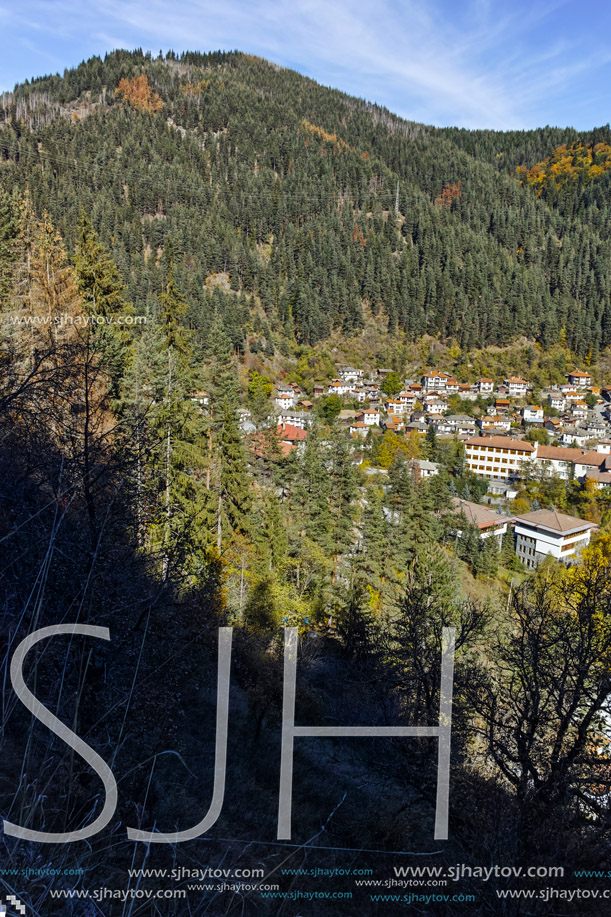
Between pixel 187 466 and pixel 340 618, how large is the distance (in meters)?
7.65

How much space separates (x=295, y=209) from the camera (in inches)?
3947

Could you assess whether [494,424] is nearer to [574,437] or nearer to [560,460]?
[574,437]

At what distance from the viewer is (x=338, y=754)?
9.91 meters

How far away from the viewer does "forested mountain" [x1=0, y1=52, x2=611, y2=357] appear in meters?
79.1

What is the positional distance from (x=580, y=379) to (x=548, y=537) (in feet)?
164

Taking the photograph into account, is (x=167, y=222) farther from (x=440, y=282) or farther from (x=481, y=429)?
(x=481, y=429)

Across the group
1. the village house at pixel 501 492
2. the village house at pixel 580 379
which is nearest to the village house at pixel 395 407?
the village house at pixel 501 492

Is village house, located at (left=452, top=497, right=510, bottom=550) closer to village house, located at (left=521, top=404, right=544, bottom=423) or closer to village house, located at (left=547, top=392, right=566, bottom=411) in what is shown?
village house, located at (left=521, top=404, right=544, bottom=423)

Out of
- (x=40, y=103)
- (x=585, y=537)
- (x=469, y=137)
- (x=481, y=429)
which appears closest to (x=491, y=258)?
(x=481, y=429)

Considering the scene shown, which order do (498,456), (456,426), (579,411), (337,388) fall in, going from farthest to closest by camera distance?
(337,388)
(579,411)
(456,426)
(498,456)

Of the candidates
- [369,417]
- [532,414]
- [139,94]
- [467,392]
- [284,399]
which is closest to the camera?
[369,417]

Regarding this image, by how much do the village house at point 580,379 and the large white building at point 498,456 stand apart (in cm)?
3122

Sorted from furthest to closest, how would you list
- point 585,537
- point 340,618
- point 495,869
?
1. point 585,537
2. point 340,618
3. point 495,869

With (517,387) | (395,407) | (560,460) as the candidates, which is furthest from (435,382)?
(560,460)
